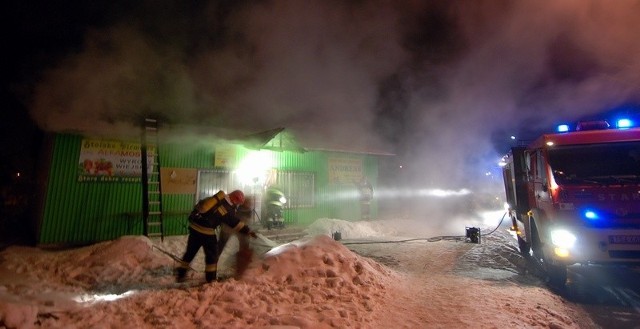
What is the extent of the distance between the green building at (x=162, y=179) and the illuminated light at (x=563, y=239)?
649 centimetres

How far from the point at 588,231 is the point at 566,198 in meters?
0.61

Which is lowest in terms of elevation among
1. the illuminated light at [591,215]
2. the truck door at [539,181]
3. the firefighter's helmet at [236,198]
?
the illuminated light at [591,215]

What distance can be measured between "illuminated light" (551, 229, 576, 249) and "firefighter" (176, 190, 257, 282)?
17.8ft

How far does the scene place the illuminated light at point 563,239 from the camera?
5.14 m

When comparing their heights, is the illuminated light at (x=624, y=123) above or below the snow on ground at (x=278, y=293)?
above

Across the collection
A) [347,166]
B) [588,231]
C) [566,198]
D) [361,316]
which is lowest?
[361,316]

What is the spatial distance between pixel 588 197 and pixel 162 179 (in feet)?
35.8

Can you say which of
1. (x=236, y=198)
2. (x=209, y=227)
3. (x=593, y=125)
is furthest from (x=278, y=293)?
(x=593, y=125)

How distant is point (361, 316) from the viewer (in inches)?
156

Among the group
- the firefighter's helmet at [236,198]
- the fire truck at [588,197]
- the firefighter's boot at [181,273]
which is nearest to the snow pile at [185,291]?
the firefighter's boot at [181,273]

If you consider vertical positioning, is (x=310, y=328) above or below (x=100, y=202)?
below

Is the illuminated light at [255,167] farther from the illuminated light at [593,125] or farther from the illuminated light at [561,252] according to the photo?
the illuminated light at [593,125]

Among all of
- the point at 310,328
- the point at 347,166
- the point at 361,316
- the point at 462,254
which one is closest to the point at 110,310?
the point at 310,328

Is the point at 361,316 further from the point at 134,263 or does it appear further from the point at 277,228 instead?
the point at 277,228
